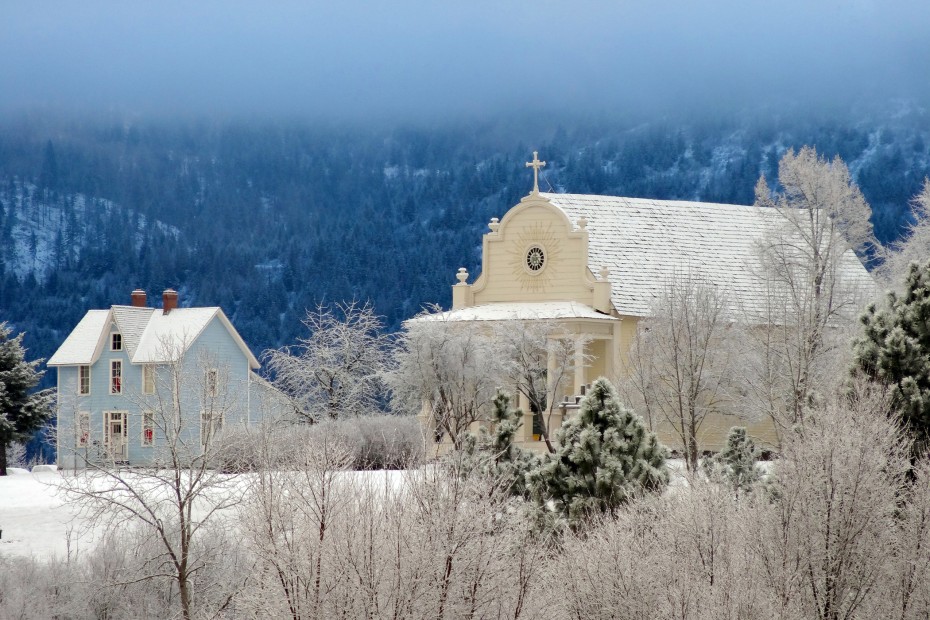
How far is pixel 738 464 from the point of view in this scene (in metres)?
39.5

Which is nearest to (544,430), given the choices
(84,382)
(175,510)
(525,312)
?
(525,312)

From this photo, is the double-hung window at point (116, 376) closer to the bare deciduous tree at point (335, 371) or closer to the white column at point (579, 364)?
the bare deciduous tree at point (335, 371)

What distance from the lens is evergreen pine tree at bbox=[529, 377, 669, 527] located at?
107 feet

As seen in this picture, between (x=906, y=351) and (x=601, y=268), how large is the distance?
25355 millimetres

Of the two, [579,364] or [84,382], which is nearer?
[579,364]

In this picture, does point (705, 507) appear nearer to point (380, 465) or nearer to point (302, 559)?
point (302, 559)

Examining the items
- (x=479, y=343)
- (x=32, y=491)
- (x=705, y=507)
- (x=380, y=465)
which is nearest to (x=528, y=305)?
(x=479, y=343)

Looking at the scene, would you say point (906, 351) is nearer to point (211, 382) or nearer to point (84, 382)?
point (211, 382)

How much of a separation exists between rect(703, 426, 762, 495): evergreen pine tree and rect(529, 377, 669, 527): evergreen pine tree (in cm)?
423

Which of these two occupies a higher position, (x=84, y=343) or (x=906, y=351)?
(x=84, y=343)

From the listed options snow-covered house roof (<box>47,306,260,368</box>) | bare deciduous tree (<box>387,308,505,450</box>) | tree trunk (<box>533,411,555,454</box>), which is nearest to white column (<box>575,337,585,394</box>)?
tree trunk (<box>533,411,555,454</box>)

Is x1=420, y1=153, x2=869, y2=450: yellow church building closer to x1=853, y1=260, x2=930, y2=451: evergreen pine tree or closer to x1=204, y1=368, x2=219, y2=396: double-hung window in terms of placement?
x1=204, y1=368, x2=219, y2=396: double-hung window

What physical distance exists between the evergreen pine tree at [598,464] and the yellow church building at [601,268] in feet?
71.3

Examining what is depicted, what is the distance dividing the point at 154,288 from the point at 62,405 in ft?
263
